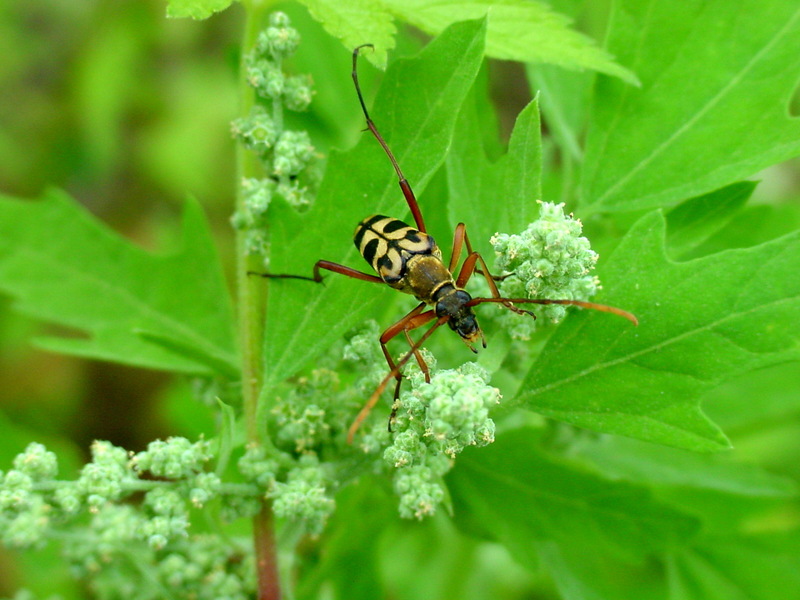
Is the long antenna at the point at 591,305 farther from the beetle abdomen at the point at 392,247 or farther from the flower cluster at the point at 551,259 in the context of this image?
the beetle abdomen at the point at 392,247

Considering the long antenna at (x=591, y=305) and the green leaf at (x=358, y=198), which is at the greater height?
the green leaf at (x=358, y=198)

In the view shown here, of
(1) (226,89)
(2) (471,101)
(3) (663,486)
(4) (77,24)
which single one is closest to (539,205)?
(2) (471,101)

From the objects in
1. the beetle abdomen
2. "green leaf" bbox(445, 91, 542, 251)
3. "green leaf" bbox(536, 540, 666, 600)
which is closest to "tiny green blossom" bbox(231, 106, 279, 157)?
the beetle abdomen

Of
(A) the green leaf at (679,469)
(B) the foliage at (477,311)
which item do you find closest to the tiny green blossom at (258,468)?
(B) the foliage at (477,311)

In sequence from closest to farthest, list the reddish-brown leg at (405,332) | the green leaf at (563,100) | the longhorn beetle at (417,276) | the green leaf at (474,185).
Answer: the reddish-brown leg at (405,332), the longhorn beetle at (417,276), the green leaf at (474,185), the green leaf at (563,100)

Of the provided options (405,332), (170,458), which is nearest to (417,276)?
(405,332)

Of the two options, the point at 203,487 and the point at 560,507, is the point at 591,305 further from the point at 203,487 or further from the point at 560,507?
the point at 203,487
